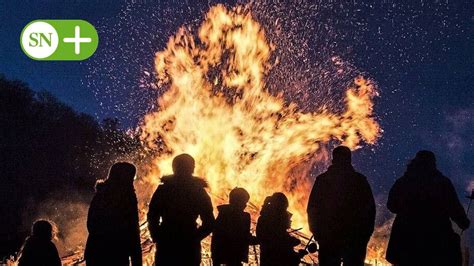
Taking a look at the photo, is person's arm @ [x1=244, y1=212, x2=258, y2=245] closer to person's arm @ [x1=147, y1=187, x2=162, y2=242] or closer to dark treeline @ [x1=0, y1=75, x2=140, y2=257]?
person's arm @ [x1=147, y1=187, x2=162, y2=242]

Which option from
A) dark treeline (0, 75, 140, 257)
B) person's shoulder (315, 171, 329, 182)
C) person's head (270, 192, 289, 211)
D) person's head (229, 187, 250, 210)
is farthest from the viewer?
dark treeline (0, 75, 140, 257)

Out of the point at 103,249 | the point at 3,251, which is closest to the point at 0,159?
the point at 3,251

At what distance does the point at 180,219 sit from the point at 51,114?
Answer: 3693 cm

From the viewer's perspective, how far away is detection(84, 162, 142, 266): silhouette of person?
17.4 feet

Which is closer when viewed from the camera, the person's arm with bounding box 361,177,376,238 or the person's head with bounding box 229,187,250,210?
the person's arm with bounding box 361,177,376,238

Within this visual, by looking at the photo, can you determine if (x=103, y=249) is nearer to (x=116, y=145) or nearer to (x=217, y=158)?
(x=217, y=158)

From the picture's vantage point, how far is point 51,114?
39.7m

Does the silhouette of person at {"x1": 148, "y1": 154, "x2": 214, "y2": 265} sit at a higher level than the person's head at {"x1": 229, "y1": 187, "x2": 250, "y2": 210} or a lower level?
lower

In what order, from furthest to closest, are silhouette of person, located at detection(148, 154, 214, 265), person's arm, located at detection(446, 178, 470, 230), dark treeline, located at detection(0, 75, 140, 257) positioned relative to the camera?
1. dark treeline, located at detection(0, 75, 140, 257)
2. person's arm, located at detection(446, 178, 470, 230)
3. silhouette of person, located at detection(148, 154, 214, 265)

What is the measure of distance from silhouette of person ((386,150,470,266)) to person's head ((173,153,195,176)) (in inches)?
96.5

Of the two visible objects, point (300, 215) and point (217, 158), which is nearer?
point (300, 215)

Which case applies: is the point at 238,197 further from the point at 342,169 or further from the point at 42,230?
the point at 42,230

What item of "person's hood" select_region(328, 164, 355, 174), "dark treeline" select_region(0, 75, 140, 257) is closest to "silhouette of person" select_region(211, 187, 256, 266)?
"person's hood" select_region(328, 164, 355, 174)

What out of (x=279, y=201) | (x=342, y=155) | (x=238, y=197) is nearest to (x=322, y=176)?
(x=342, y=155)
